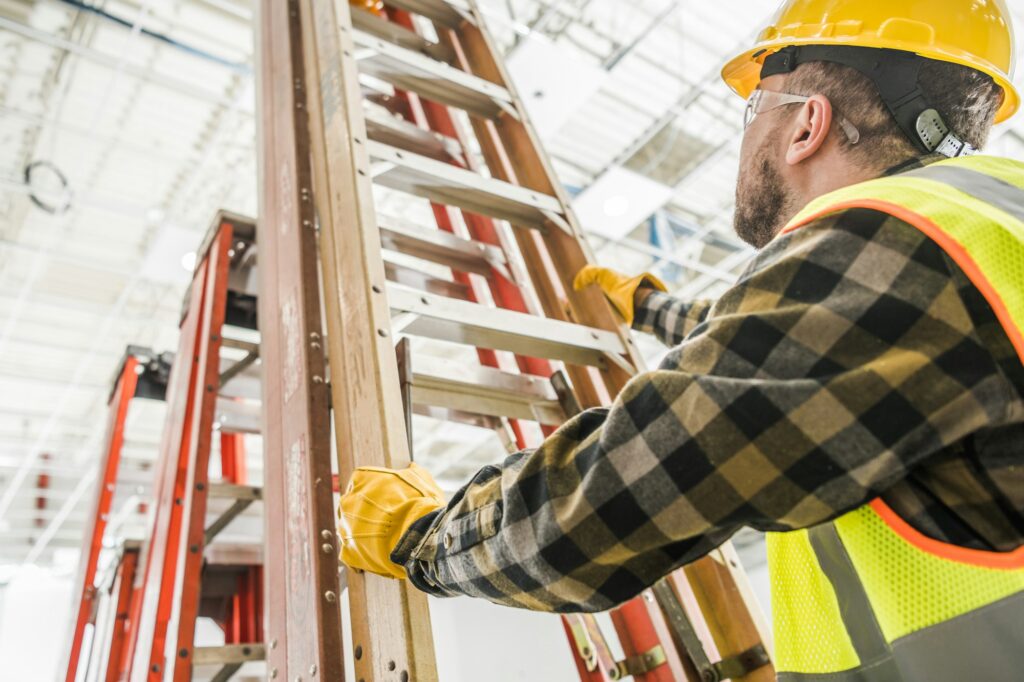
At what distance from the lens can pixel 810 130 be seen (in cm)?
160

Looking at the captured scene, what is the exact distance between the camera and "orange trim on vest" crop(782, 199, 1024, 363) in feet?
3.09

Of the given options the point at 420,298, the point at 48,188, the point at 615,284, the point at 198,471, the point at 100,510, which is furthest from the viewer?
the point at 48,188

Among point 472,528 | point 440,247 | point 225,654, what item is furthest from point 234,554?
point 472,528

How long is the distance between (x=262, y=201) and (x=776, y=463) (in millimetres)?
2400

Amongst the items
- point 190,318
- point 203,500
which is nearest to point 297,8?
point 190,318

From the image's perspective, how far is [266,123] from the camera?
3066 millimetres

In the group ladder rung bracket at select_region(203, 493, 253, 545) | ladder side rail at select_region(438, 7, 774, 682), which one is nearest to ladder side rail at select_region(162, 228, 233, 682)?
ladder rung bracket at select_region(203, 493, 253, 545)

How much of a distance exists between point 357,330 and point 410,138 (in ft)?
4.74

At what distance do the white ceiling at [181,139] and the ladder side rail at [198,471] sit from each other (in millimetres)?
4535

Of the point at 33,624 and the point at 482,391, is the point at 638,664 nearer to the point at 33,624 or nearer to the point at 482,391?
the point at 482,391

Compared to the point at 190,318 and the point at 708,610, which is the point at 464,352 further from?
the point at 708,610

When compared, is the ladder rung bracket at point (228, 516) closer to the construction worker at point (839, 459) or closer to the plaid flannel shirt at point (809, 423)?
the construction worker at point (839, 459)

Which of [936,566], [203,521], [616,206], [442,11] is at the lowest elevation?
[936,566]

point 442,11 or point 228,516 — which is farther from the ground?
point 442,11
